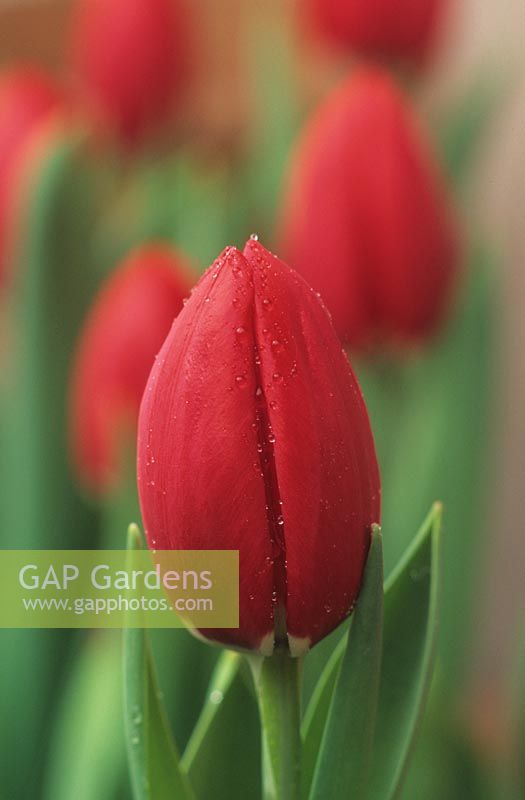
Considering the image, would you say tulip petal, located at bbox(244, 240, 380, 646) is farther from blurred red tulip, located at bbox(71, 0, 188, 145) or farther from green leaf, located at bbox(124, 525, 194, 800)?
blurred red tulip, located at bbox(71, 0, 188, 145)

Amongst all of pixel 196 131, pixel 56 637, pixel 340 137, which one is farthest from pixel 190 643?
pixel 196 131

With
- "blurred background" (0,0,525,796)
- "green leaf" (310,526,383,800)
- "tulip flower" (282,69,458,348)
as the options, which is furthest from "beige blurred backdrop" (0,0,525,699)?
"green leaf" (310,526,383,800)

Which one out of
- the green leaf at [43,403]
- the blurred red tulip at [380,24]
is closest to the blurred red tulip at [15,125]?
the green leaf at [43,403]

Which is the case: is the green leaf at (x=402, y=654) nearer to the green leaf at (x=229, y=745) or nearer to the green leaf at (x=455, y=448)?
the green leaf at (x=229, y=745)

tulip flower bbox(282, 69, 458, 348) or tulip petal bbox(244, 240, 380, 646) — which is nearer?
tulip petal bbox(244, 240, 380, 646)

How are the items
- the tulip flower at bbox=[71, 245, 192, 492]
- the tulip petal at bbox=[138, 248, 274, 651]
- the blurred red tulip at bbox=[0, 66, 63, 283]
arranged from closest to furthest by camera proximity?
the tulip petal at bbox=[138, 248, 274, 651]
the tulip flower at bbox=[71, 245, 192, 492]
the blurred red tulip at bbox=[0, 66, 63, 283]

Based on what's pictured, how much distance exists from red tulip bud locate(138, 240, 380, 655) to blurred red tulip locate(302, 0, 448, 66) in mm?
332

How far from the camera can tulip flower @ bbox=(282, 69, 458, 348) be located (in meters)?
0.35

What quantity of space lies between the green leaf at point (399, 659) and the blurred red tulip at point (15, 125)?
0.78 feet

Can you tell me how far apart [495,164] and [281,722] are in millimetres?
360

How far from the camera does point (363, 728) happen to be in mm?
197

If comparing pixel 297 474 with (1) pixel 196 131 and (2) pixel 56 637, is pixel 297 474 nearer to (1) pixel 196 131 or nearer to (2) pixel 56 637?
(2) pixel 56 637

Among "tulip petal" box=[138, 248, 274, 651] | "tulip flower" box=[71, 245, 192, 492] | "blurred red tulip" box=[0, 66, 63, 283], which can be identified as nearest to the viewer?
"tulip petal" box=[138, 248, 274, 651]

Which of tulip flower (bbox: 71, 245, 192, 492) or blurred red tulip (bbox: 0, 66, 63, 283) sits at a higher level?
blurred red tulip (bbox: 0, 66, 63, 283)
